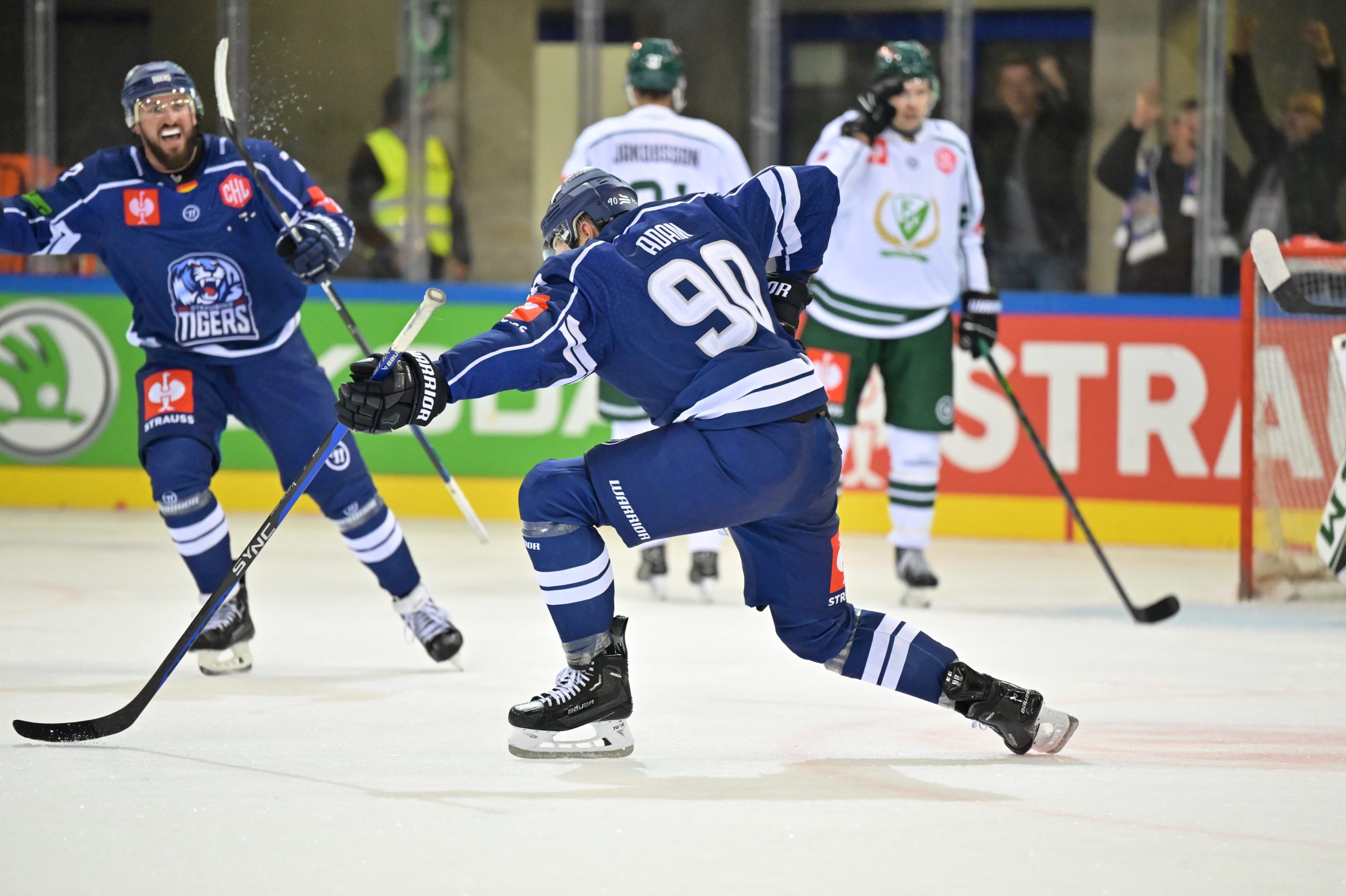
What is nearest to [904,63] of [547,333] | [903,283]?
[903,283]

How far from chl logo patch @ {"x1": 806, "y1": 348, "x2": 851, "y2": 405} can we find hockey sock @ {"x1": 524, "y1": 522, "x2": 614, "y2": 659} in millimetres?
2357

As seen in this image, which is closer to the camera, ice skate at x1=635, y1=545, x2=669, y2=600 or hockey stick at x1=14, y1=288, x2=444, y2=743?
hockey stick at x1=14, y1=288, x2=444, y2=743

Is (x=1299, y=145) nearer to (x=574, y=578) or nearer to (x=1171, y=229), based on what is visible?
(x=1171, y=229)

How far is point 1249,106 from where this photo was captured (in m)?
6.96

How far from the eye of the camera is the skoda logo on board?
23.7 ft

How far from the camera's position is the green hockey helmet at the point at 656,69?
5.69 m

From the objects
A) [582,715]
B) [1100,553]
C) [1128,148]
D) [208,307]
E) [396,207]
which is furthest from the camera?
[396,207]

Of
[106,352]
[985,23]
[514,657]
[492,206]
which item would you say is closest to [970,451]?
[985,23]

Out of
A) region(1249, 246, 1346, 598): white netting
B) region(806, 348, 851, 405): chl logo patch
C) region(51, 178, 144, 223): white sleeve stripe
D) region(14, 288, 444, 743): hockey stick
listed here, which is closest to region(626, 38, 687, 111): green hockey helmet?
region(806, 348, 851, 405): chl logo patch

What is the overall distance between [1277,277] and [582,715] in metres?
2.36

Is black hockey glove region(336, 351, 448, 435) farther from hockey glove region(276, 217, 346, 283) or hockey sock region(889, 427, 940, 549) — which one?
hockey sock region(889, 427, 940, 549)

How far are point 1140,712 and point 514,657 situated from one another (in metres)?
1.50

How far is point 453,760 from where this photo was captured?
122 inches

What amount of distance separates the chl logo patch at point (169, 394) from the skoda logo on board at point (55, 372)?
131 inches
